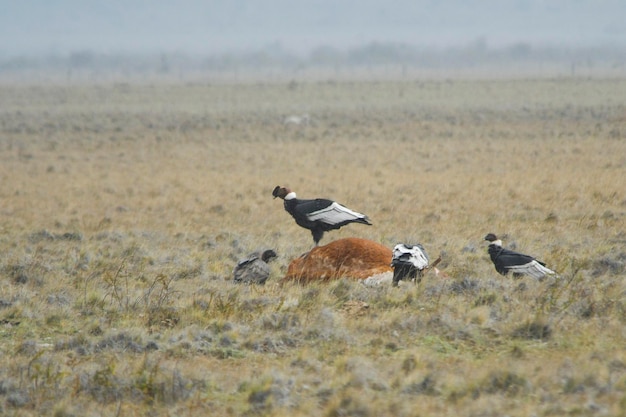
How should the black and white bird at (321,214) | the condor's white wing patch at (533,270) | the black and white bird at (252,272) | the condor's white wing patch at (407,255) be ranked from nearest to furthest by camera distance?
1. the condor's white wing patch at (407,255)
2. the condor's white wing patch at (533,270)
3. the black and white bird at (252,272)
4. the black and white bird at (321,214)

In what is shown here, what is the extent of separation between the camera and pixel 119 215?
802 inches

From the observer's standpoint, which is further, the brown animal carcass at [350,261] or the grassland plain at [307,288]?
the brown animal carcass at [350,261]

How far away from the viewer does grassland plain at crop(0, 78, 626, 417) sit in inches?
261

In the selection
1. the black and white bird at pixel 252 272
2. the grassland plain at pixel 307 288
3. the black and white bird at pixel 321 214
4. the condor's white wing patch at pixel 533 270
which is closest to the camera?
the grassland plain at pixel 307 288

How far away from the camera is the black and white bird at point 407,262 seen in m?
9.46

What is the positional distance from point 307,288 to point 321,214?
6.12 ft

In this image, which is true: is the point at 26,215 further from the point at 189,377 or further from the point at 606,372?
the point at 606,372

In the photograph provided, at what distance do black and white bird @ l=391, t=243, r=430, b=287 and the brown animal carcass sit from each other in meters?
0.31

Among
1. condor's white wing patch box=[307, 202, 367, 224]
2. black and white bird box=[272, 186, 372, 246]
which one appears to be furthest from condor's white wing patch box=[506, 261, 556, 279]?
condor's white wing patch box=[307, 202, 367, 224]

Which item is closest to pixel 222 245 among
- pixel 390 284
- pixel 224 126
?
pixel 390 284

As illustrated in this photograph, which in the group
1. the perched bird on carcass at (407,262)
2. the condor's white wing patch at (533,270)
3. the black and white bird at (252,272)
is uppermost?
the perched bird on carcass at (407,262)

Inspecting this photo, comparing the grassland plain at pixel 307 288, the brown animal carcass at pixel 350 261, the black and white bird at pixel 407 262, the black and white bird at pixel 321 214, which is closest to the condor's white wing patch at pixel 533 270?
the grassland plain at pixel 307 288

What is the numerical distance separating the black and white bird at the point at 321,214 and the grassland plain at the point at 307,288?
0.92 meters

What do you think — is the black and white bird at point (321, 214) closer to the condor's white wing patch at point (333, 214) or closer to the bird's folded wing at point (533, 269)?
the condor's white wing patch at point (333, 214)
